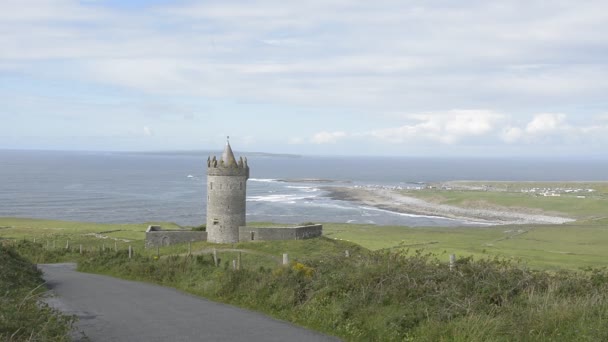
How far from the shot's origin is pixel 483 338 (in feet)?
35.0

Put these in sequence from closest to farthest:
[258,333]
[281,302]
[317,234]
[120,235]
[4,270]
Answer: [258,333], [281,302], [4,270], [317,234], [120,235]

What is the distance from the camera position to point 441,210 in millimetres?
112625

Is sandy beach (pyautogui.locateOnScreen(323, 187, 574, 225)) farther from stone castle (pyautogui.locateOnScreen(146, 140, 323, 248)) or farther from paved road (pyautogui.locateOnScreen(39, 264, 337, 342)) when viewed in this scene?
paved road (pyautogui.locateOnScreen(39, 264, 337, 342))

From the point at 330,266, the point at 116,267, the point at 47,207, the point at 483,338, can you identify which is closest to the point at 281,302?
the point at 330,266

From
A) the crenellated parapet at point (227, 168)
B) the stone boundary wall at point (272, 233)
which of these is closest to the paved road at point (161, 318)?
the stone boundary wall at point (272, 233)

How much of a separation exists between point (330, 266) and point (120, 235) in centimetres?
4923

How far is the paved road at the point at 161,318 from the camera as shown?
1238 cm

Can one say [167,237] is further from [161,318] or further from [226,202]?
[161,318]

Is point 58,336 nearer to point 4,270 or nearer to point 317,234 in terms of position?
point 4,270

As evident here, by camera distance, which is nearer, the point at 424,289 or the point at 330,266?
the point at 424,289

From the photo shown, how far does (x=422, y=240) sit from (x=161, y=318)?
54.8 m

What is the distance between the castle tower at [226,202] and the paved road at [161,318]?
70.6 feet

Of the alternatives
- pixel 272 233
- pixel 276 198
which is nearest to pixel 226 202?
pixel 272 233

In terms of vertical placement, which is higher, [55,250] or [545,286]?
[545,286]
